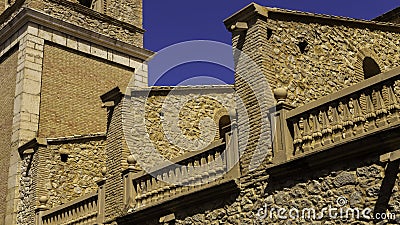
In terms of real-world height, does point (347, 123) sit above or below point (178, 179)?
below

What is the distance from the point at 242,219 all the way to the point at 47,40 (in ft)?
40.0

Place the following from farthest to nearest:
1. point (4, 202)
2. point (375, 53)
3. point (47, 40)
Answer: point (47, 40), point (4, 202), point (375, 53)

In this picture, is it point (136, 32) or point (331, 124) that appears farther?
point (136, 32)

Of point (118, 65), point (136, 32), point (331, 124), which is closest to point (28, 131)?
point (118, 65)

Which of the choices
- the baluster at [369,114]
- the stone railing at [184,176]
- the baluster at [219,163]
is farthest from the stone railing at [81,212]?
the baluster at [369,114]

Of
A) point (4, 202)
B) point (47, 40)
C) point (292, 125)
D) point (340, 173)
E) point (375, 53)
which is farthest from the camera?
point (47, 40)

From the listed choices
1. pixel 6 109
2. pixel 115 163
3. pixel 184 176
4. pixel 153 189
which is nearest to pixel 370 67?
pixel 184 176

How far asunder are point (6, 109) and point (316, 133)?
1351 cm

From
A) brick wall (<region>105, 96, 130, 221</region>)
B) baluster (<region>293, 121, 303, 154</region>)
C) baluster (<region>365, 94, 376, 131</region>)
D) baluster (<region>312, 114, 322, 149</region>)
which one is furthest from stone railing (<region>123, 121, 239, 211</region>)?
baluster (<region>365, 94, 376, 131</region>)

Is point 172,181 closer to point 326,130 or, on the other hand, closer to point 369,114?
point 326,130

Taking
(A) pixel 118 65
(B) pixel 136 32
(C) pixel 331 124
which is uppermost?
(B) pixel 136 32

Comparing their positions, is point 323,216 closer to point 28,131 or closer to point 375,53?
point 375,53

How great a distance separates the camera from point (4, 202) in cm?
1936

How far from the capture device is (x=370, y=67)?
14352 mm
